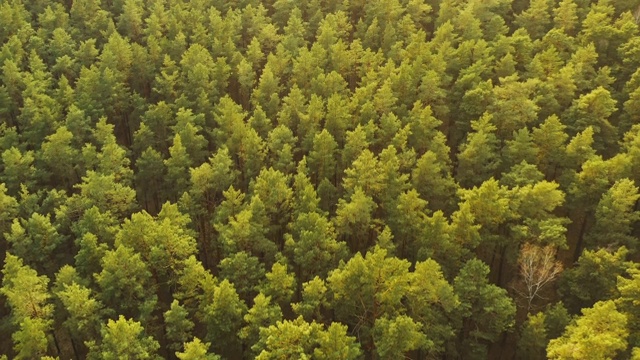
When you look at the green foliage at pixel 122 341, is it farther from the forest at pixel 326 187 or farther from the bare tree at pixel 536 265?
the bare tree at pixel 536 265

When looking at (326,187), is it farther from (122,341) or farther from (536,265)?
(122,341)

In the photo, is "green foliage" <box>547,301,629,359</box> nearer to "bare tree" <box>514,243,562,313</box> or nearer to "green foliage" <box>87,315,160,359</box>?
"bare tree" <box>514,243,562,313</box>

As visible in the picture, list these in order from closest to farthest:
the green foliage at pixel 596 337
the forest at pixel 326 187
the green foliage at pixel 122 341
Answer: the green foliage at pixel 596 337 → the green foliage at pixel 122 341 → the forest at pixel 326 187

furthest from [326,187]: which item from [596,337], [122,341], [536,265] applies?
[596,337]

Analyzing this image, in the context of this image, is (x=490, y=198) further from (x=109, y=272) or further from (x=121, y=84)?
(x=121, y=84)

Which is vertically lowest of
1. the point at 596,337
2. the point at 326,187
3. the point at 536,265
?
the point at 326,187

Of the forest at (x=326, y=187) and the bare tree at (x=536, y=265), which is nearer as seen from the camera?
the forest at (x=326, y=187)

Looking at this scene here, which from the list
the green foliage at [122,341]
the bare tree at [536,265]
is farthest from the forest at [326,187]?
the bare tree at [536,265]

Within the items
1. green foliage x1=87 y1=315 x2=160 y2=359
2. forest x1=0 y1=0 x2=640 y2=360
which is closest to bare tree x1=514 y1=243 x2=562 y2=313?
forest x1=0 y1=0 x2=640 y2=360
